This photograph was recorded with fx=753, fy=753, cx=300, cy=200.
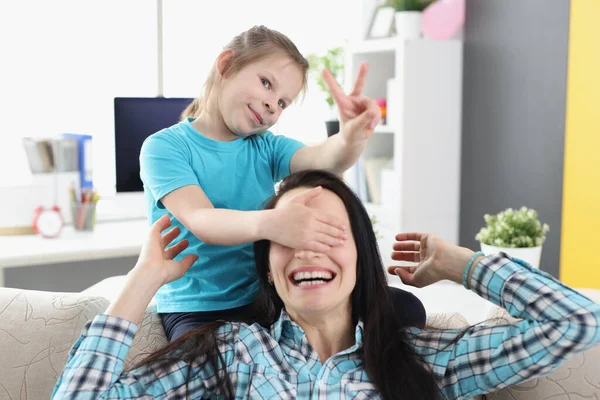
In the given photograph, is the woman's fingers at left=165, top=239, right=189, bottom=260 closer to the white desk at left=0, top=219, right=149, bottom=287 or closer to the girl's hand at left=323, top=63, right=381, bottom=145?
the girl's hand at left=323, top=63, right=381, bottom=145

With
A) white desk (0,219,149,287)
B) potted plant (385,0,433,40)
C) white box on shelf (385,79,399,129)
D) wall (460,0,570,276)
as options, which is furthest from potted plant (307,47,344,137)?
white desk (0,219,149,287)

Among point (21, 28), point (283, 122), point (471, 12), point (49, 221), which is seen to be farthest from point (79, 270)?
point (471, 12)

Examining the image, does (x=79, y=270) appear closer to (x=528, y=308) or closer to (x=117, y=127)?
(x=117, y=127)

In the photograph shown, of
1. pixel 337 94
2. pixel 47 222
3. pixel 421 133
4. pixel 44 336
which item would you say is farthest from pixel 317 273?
pixel 421 133

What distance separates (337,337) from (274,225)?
0.95 feet

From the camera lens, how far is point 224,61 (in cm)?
166

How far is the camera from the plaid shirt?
128 centimetres

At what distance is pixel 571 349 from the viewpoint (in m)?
1.28

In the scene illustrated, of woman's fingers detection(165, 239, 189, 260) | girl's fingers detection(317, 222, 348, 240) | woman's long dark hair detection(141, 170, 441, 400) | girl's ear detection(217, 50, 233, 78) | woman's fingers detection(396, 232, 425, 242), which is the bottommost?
woman's long dark hair detection(141, 170, 441, 400)

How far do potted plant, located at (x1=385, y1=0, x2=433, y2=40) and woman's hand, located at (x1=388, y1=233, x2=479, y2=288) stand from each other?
2.42 meters

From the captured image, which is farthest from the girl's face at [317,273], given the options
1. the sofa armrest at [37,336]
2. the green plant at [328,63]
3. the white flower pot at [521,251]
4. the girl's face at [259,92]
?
the green plant at [328,63]

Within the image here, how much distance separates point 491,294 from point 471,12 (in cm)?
283

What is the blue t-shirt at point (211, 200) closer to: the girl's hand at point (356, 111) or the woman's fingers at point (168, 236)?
the woman's fingers at point (168, 236)

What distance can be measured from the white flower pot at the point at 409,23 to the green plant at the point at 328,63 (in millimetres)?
591
